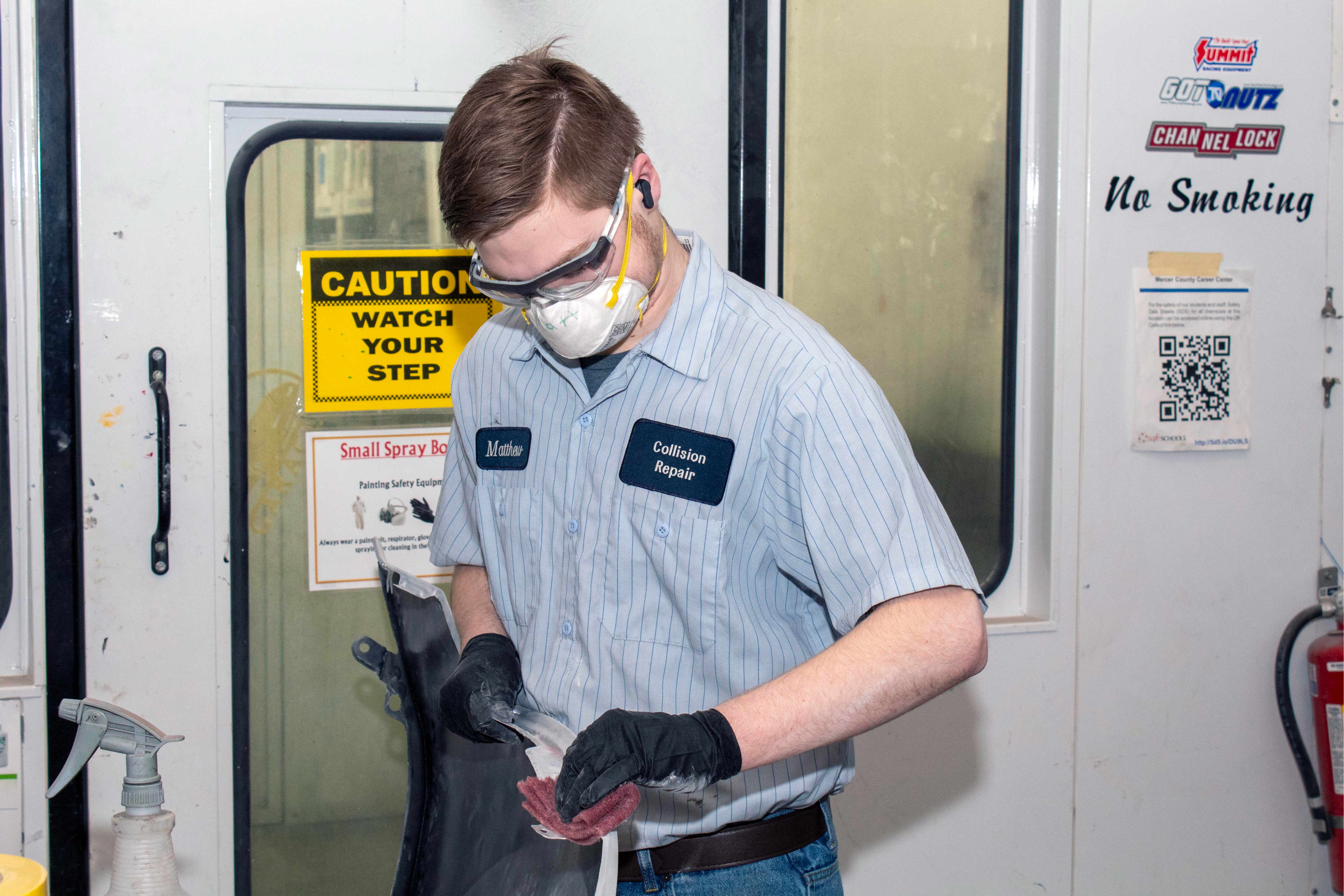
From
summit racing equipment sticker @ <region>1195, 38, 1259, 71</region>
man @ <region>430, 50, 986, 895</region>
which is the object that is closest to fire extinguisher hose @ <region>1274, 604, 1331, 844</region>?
summit racing equipment sticker @ <region>1195, 38, 1259, 71</region>

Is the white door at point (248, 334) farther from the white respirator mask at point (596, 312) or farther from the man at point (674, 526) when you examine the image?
the white respirator mask at point (596, 312)

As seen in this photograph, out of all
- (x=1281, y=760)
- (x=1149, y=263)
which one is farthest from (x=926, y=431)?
(x=1281, y=760)

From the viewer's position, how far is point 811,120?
217 cm

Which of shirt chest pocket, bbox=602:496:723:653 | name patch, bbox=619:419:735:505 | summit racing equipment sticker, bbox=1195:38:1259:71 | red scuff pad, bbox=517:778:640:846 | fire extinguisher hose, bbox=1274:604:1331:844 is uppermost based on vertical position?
summit racing equipment sticker, bbox=1195:38:1259:71

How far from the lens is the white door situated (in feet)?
6.15

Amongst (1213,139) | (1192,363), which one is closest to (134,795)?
(1192,363)

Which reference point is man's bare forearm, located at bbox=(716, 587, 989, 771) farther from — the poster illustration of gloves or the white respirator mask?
the poster illustration of gloves

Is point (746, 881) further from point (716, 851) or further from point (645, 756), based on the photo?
point (645, 756)

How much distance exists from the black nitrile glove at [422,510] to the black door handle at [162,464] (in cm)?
43

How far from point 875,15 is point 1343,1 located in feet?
3.55

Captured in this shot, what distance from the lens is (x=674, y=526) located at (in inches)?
48.7

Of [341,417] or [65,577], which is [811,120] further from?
[65,577]

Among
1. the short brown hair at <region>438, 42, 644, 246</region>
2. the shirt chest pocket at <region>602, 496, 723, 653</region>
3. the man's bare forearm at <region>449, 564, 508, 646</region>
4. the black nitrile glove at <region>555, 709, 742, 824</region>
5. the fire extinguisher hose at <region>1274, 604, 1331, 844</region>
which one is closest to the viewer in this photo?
the black nitrile glove at <region>555, 709, 742, 824</region>

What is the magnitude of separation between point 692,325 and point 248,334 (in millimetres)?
1081
